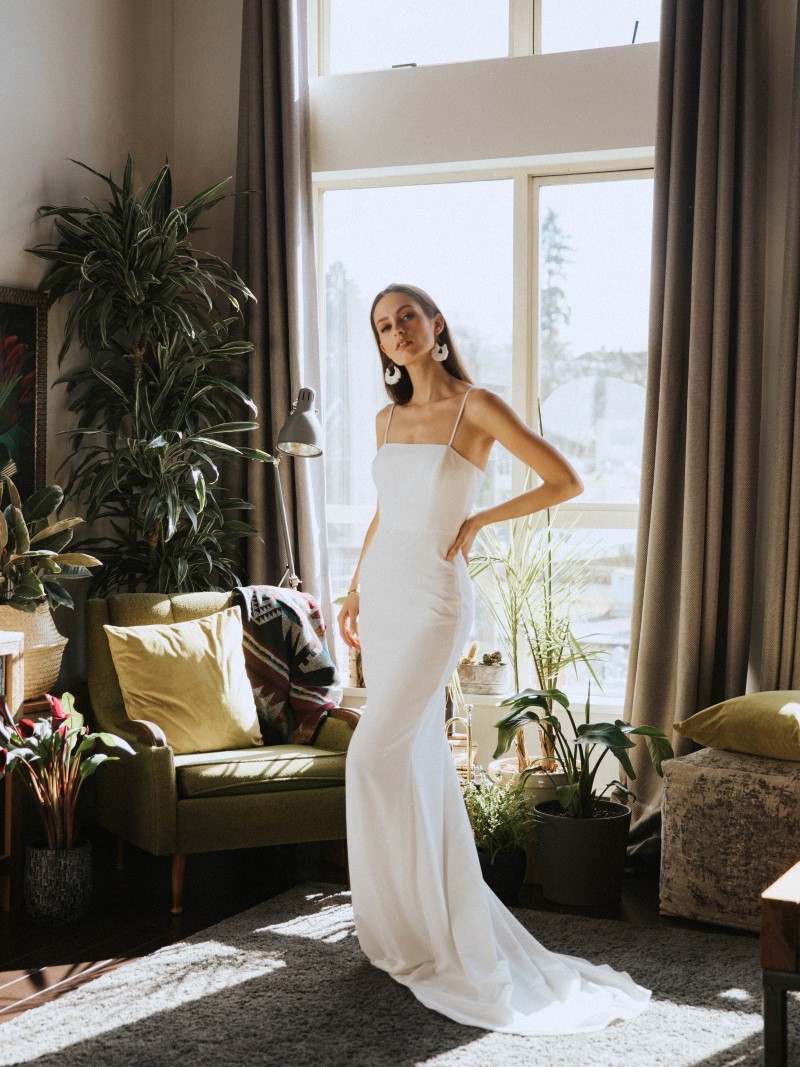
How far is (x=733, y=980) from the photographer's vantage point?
9.78 feet

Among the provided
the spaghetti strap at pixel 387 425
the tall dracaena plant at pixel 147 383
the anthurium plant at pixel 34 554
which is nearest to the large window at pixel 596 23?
the tall dracaena plant at pixel 147 383

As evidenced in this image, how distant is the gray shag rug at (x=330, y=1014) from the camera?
2525 mm

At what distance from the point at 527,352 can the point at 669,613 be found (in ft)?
3.94

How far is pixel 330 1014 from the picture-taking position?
2.73 metres

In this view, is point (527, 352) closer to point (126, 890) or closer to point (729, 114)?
point (729, 114)

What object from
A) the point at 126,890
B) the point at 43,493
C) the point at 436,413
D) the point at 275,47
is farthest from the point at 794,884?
the point at 275,47

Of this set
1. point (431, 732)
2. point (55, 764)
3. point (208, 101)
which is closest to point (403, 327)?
point (431, 732)

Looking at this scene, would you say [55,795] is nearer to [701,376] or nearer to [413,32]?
[701,376]

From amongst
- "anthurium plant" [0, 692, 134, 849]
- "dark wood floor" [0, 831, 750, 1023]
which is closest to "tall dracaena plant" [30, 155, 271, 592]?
"anthurium plant" [0, 692, 134, 849]

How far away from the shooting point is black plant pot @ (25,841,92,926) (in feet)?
11.0

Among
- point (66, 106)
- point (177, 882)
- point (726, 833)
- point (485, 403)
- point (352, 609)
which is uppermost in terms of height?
point (66, 106)

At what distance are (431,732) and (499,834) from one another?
821mm

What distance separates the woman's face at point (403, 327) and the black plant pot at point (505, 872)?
159cm

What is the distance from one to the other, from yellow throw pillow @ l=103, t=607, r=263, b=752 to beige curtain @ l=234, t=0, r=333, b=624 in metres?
0.76
